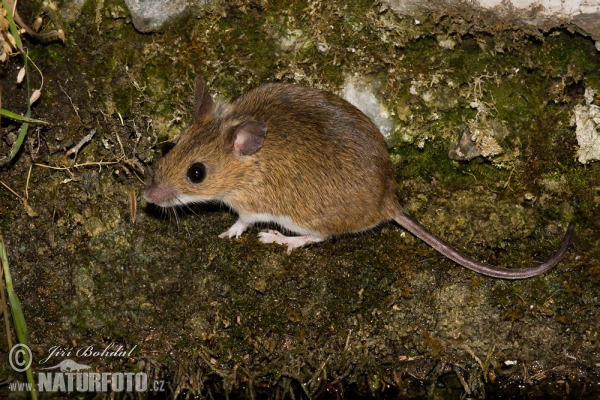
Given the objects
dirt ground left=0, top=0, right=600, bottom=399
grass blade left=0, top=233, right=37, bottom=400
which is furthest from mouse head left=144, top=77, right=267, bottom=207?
grass blade left=0, top=233, right=37, bottom=400

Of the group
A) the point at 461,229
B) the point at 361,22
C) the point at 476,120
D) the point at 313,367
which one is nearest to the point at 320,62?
the point at 361,22

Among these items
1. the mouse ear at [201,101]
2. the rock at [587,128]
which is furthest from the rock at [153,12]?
the rock at [587,128]

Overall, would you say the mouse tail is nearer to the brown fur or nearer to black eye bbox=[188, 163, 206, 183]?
the brown fur

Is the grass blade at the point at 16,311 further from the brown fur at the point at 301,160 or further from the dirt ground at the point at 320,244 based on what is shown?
the brown fur at the point at 301,160

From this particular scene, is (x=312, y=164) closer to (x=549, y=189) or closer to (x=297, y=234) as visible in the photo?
(x=297, y=234)

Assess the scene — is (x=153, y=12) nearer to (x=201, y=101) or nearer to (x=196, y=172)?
(x=201, y=101)

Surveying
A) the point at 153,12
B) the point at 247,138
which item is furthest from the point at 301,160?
the point at 153,12
